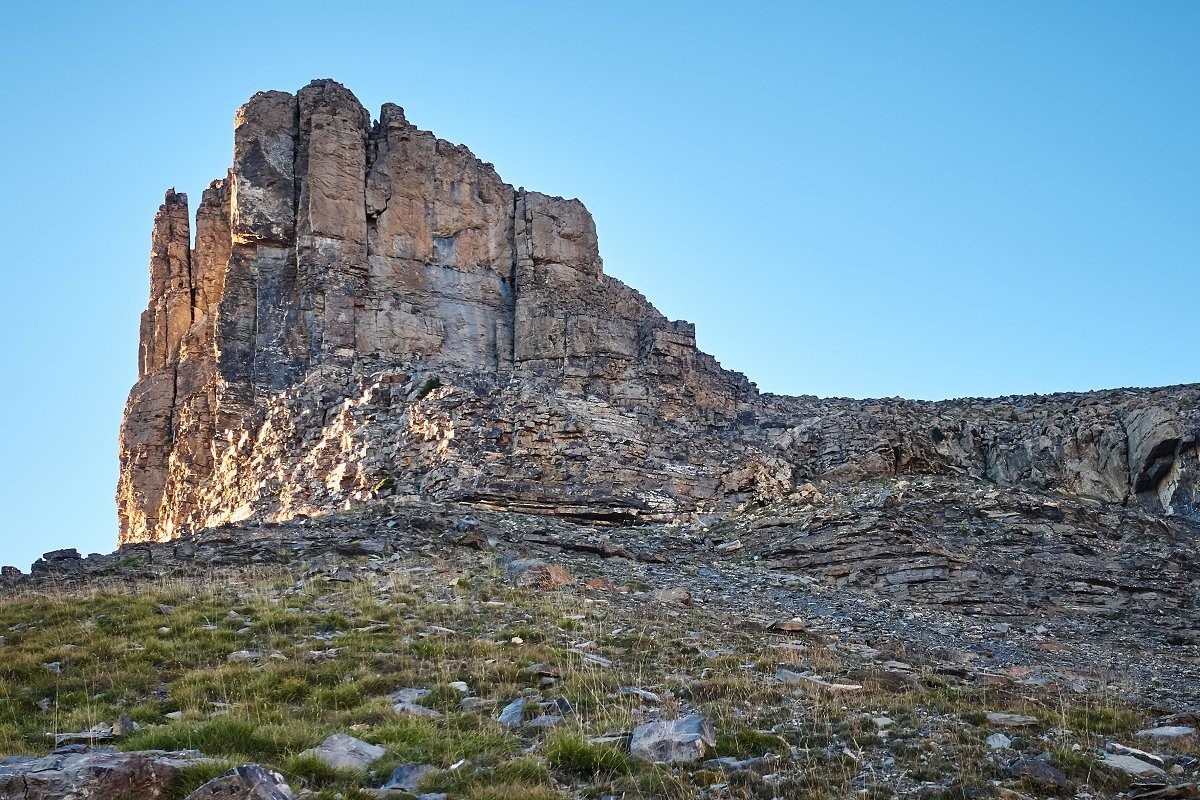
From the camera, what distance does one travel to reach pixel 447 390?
29.7 m

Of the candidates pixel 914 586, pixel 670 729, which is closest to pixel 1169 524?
pixel 914 586

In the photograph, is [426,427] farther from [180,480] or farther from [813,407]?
[813,407]

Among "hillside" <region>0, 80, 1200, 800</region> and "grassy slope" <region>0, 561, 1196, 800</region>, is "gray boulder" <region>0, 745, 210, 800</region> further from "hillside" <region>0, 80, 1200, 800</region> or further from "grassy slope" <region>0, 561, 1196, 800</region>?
"grassy slope" <region>0, 561, 1196, 800</region>

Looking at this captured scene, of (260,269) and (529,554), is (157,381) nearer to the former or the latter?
(260,269)

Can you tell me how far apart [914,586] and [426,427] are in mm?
14698

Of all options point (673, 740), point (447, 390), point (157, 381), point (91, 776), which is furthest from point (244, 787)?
point (157, 381)

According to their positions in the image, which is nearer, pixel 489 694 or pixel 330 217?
pixel 489 694

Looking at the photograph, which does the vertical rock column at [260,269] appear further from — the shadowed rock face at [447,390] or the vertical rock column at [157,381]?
the vertical rock column at [157,381]

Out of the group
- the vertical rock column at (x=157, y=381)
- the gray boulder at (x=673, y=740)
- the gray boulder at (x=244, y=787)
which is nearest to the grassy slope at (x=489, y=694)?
the gray boulder at (x=673, y=740)

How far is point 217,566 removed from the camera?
1783 centimetres

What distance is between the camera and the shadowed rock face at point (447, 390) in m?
28.0

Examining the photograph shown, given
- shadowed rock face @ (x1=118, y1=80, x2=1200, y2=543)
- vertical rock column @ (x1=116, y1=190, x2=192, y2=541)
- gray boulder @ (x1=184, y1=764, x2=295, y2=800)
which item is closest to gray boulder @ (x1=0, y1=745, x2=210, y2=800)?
gray boulder @ (x1=184, y1=764, x2=295, y2=800)

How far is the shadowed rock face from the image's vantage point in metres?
28.0

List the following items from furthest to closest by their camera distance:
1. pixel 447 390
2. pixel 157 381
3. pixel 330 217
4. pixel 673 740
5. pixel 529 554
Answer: pixel 157 381 < pixel 330 217 < pixel 447 390 < pixel 529 554 < pixel 673 740
